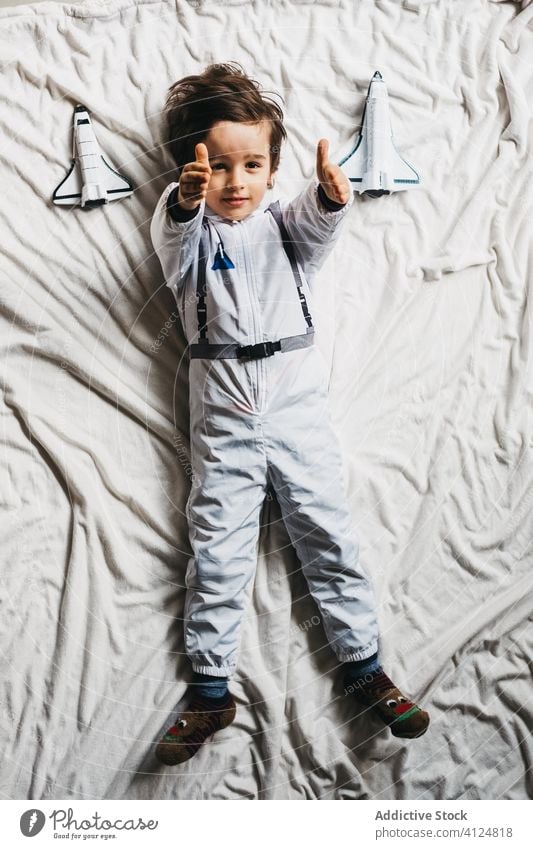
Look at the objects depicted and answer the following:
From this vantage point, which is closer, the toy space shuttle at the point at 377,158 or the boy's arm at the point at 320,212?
the boy's arm at the point at 320,212

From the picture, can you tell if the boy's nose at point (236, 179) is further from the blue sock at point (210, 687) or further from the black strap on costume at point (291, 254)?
the blue sock at point (210, 687)

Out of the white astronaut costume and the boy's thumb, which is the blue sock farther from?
the boy's thumb

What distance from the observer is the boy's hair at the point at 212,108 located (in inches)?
29.1

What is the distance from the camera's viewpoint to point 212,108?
741 millimetres

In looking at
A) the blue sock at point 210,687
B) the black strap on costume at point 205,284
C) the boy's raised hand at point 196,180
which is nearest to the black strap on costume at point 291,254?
the black strap on costume at point 205,284

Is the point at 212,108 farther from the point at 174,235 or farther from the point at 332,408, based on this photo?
the point at 332,408

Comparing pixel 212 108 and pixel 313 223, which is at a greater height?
pixel 212 108

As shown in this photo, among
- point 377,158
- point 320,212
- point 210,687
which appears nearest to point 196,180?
point 320,212

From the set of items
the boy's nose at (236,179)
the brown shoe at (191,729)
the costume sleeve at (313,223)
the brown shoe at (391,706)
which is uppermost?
the boy's nose at (236,179)

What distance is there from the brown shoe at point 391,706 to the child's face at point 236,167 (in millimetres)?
516

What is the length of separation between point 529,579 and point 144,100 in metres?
0.69

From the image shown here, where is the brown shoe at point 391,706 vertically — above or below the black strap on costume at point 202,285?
below

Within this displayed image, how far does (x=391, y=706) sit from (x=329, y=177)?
538 millimetres

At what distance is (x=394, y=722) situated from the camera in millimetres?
723
